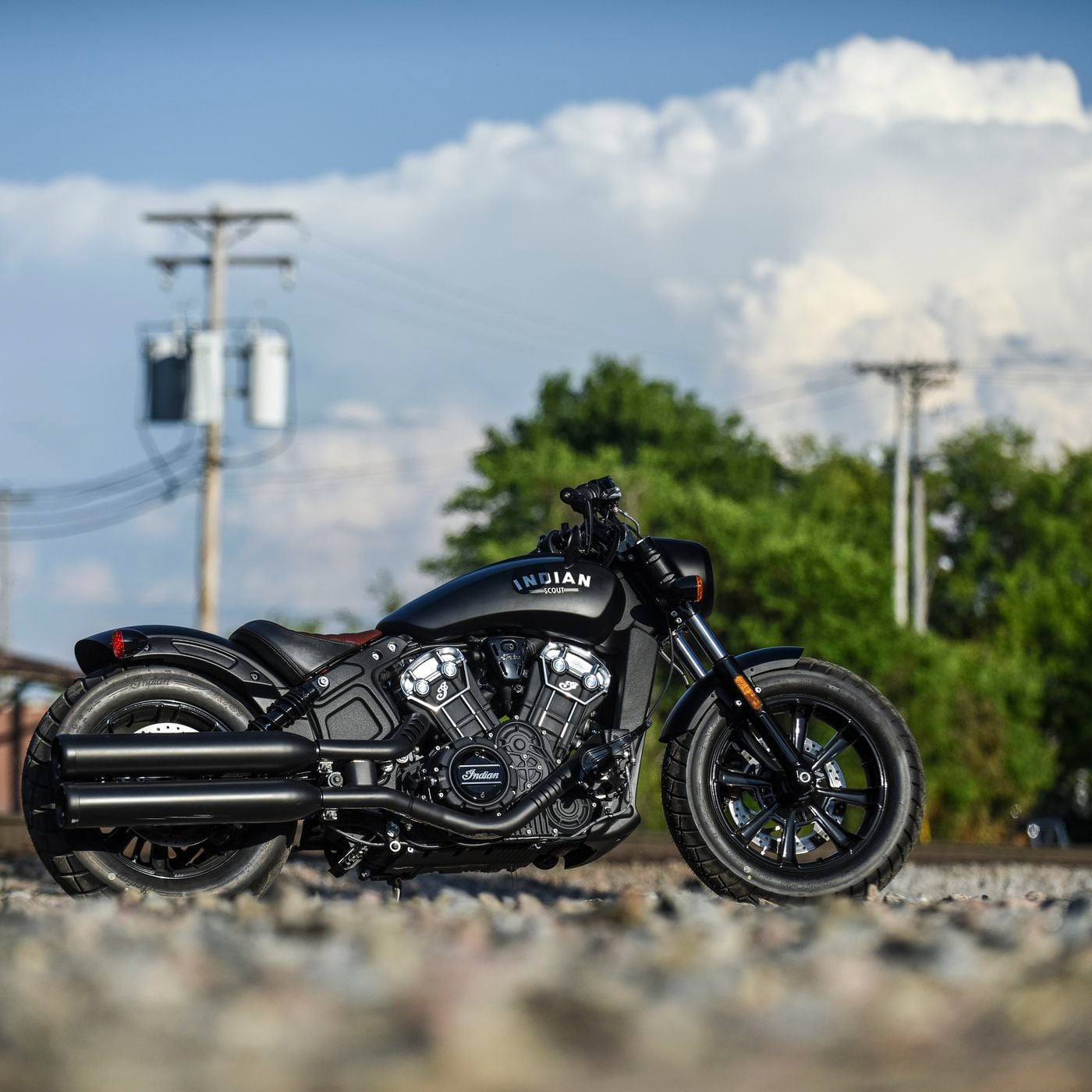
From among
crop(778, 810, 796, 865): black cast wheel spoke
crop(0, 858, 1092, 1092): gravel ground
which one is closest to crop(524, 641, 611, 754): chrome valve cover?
crop(778, 810, 796, 865): black cast wheel spoke

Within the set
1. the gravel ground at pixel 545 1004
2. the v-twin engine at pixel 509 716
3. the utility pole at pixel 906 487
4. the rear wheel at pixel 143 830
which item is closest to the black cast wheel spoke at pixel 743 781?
the v-twin engine at pixel 509 716

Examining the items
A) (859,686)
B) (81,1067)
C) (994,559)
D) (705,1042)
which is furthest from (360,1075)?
(994,559)

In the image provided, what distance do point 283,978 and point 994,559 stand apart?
64867 mm

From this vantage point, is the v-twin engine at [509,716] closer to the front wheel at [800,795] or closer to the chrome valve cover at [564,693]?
the chrome valve cover at [564,693]

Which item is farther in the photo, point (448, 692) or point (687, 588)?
point (687, 588)

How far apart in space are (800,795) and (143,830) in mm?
2271

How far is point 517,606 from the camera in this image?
17.8ft

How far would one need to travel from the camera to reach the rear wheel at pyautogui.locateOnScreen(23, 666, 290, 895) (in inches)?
204

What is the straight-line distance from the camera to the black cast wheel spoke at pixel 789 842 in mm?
5512

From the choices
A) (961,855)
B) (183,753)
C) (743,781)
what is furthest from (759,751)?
(961,855)

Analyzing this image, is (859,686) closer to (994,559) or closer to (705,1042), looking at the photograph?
(705,1042)

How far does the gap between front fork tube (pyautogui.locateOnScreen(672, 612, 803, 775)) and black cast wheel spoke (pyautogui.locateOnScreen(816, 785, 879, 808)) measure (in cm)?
14

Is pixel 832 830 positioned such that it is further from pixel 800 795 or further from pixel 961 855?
pixel 961 855

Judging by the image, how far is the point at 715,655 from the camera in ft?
18.1
